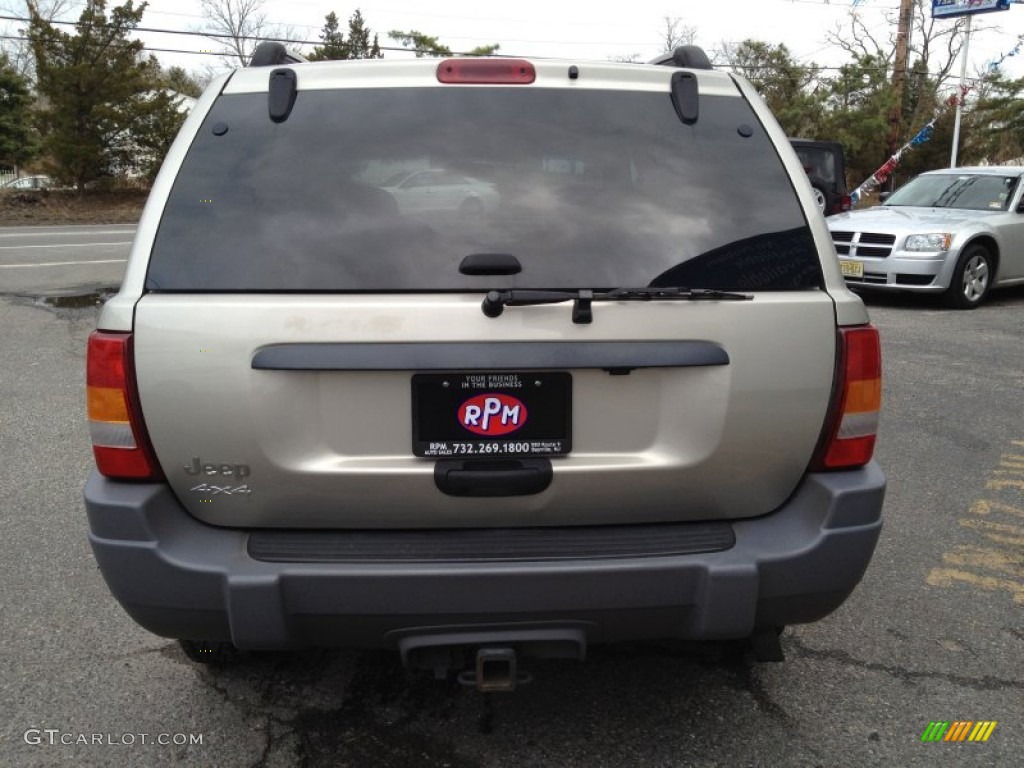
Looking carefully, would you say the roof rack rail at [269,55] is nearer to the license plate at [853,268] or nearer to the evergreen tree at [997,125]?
the license plate at [853,268]

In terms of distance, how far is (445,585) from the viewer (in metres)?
2.08

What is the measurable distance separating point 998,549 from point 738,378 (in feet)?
8.38

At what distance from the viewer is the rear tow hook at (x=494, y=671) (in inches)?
84.2

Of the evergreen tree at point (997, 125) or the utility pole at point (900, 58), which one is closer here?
the utility pole at point (900, 58)

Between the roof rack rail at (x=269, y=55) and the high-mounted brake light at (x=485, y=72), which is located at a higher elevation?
the roof rack rail at (x=269, y=55)

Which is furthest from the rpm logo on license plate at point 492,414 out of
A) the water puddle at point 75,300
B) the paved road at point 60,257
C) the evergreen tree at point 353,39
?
the evergreen tree at point 353,39

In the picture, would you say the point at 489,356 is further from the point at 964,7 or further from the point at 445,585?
the point at 964,7

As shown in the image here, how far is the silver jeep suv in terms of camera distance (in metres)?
2.10

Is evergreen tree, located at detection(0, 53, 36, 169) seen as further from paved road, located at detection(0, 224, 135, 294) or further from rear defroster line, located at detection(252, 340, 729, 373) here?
rear defroster line, located at detection(252, 340, 729, 373)

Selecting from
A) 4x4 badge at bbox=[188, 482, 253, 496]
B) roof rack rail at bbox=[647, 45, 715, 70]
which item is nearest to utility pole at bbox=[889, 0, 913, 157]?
roof rack rail at bbox=[647, 45, 715, 70]

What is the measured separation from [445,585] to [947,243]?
32.0ft

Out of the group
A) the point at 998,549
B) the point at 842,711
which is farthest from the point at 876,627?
the point at 998,549

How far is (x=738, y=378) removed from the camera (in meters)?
2.16

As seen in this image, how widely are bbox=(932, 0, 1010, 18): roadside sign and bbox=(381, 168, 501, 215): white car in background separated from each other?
27751 mm
